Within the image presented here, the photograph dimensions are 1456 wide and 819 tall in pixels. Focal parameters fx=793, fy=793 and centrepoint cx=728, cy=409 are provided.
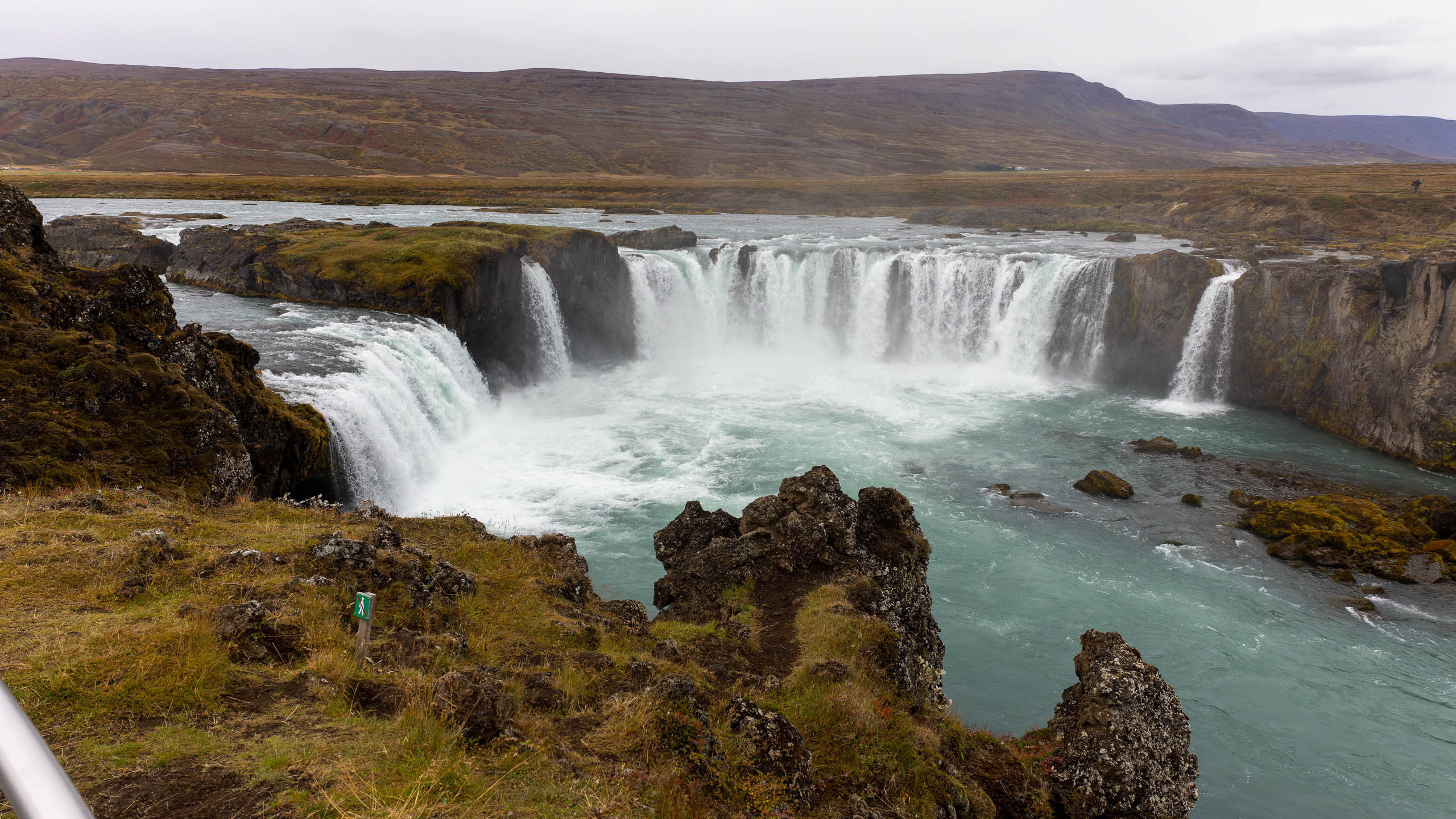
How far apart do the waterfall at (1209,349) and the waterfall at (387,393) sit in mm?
33464

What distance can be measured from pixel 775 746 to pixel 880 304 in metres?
40.6

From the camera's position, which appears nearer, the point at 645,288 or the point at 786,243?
the point at 645,288

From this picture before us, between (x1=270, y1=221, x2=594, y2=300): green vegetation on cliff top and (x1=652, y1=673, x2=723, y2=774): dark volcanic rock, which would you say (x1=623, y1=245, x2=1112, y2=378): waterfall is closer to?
(x1=270, y1=221, x2=594, y2=300): green vegetation on cliff top

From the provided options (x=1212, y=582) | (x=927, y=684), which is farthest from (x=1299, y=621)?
(x=927, y=684)

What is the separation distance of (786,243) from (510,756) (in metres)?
49.3

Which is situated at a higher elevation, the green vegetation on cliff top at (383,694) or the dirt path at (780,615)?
the green vegetation on cliff top at (383,694)

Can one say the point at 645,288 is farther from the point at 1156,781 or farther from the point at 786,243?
the point at 1156,781

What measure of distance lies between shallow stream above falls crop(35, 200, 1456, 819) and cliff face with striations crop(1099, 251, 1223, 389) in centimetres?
119

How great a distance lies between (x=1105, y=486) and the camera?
26938 mm

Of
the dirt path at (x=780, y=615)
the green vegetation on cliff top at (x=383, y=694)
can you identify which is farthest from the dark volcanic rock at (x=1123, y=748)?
the dirt path at (x=780, y=615)

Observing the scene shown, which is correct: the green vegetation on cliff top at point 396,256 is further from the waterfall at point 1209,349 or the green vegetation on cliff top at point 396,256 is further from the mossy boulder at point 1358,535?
the waterfall at point 1209,349

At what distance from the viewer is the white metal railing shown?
1.23 metres

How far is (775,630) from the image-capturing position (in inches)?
483

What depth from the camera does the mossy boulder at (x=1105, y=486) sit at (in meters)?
26.7
